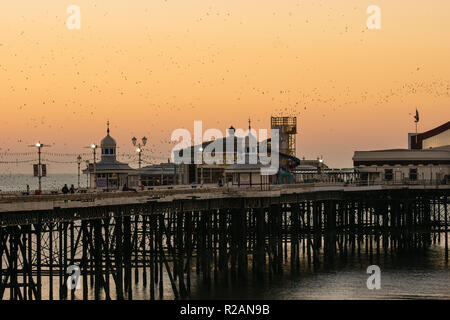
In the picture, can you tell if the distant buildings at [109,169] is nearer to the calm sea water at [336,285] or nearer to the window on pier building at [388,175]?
the calm sea water at [336,285]

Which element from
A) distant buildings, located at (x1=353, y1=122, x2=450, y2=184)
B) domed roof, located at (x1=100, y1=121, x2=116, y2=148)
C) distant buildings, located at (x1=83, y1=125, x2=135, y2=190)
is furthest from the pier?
domed roof, located at (x1=100, y1=121, x2=116, y2=148)

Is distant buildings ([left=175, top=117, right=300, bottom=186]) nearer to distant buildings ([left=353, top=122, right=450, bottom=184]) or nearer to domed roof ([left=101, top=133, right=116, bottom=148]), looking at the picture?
domed roof ([left=101, top=133, right=116, bottom=148])

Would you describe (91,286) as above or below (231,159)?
below

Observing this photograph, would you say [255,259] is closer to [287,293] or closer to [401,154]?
[287,293]

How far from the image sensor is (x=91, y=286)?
61875 mm

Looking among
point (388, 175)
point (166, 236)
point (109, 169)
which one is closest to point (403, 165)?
point (388, 175)

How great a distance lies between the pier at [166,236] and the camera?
47.7 metres

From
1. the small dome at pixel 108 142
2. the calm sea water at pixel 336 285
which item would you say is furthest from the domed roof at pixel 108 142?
the calm sea water at pixel 336 285

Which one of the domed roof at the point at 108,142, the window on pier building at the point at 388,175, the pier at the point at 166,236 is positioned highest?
the domed roof at the point at 108,142

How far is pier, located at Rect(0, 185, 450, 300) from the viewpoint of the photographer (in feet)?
156

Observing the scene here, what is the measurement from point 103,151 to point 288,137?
3519 centimetres

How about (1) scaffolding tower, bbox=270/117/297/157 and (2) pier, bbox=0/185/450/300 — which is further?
(1) scaffolding tower, bbox=270/117/297/157

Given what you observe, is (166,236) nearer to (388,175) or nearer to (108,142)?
(108,142)

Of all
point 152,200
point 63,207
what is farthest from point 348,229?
point 63,207
